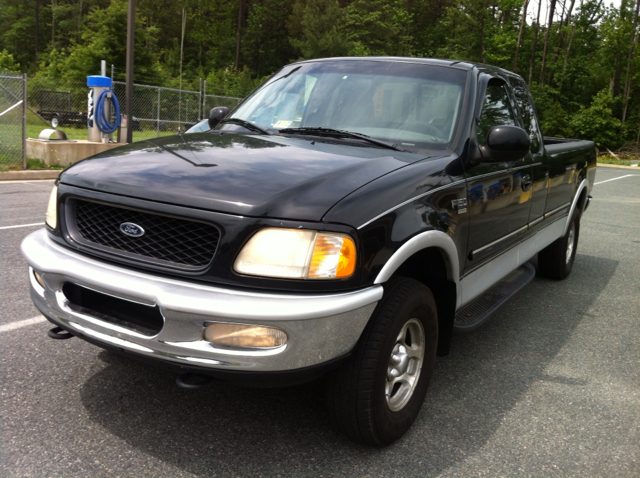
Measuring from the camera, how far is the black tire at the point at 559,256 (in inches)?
226

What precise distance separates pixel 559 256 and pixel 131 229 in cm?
448

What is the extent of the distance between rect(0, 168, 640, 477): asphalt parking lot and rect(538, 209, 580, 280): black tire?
58.3 inches

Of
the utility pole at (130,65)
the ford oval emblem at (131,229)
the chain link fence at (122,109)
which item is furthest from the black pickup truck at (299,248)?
the chain link fence at (122,109)

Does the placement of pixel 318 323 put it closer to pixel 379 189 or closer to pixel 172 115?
pixel 379 189

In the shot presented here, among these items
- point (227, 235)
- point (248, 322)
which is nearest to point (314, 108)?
point (227, 235)

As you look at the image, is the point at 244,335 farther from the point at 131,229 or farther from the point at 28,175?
the point at 28,175

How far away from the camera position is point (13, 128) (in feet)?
41.8

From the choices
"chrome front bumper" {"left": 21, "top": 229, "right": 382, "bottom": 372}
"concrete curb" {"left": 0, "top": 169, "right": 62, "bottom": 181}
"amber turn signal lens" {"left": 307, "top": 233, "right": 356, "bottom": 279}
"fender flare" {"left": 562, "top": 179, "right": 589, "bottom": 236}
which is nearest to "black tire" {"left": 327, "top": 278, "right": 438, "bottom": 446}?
"chrome front bumper" {"left": 21, "top": 229, "right": 382, "bottom": 372}

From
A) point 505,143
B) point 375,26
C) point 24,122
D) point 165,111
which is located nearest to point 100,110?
point 24,122

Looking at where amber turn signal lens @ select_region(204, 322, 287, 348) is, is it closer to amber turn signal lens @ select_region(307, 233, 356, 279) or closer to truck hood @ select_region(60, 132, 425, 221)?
amber turn signal lens @ select_region(307, 233, 356, 279)

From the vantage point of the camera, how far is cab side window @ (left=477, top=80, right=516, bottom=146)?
3.59m

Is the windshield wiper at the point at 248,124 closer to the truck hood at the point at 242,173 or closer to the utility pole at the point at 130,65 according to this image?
the truck hood at the point at 242,173

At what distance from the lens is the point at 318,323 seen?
2.22m

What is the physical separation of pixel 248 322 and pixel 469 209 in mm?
1493
